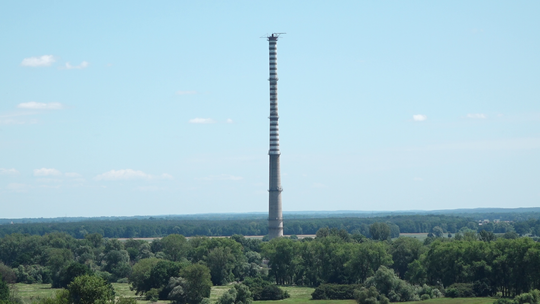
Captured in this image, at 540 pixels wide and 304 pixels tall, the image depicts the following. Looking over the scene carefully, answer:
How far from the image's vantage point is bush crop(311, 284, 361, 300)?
91.8 metres

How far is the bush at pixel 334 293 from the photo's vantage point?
91.8 meters

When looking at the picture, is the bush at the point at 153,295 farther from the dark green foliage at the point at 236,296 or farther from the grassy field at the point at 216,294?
the dark green foliage at the point at 236,296

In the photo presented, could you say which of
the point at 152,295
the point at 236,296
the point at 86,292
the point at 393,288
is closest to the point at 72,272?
the point at 152,295

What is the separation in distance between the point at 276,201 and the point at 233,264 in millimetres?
38695

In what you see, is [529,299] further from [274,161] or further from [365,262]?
[274,161]

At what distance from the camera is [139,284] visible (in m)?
97.4

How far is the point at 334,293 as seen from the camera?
92.4 m

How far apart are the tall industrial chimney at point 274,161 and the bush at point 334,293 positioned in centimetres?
5808

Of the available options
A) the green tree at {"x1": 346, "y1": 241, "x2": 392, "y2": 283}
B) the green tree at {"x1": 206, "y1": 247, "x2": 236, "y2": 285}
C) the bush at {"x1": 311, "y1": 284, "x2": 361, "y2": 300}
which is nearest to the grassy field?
the bush at {"x1": 311, "y1": 284, "x2": 361, "y2": 300}

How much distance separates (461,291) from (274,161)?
70.0 meters

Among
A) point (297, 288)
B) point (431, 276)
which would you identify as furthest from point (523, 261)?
point (297, 288)

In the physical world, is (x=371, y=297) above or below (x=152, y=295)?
above

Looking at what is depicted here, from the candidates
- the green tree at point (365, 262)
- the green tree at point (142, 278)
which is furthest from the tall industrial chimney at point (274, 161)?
the green tree at point (142, 278)

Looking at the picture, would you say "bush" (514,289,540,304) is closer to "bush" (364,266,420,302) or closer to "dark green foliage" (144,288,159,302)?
"bush" (364,266,420,302)
